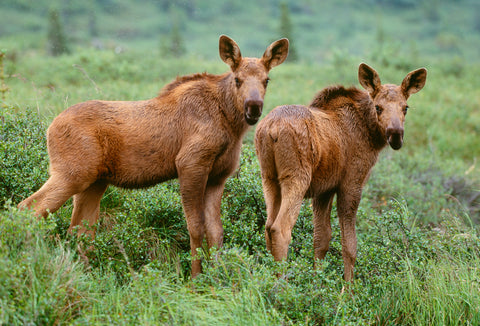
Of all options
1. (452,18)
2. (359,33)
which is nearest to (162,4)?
(359,33)

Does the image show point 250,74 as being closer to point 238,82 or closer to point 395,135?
point 238,82

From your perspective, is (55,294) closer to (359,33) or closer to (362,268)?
(362,268)

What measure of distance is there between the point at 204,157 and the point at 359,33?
131 ft

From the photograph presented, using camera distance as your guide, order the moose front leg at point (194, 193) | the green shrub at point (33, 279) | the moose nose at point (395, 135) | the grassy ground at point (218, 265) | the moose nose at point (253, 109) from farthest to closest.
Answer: the moose nose at point (395, 135) < the moose front leg at point (194, 193) < the moose nose at point (253, 109) < the grassy ground at point (218, 265) < the green shrub at point (33, 279)

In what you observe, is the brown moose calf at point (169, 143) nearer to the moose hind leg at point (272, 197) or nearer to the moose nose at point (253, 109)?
the moose nose at point (253, 109)

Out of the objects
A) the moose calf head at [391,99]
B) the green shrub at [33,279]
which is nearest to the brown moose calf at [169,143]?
the green shrub at [33,279]

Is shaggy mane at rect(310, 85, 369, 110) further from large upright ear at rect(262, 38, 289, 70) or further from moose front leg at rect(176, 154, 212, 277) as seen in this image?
moose front leg at rect(176, 154, 212, 277)

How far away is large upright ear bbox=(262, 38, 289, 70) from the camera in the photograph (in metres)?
5.99

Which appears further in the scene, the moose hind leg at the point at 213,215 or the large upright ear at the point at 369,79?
the large upright ear at the point at 369,79

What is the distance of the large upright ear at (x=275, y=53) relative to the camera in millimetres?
5992

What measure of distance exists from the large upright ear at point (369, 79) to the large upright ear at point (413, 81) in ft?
1.18

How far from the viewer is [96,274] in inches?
202

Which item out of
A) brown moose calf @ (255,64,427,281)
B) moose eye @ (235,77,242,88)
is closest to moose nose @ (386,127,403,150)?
brown moose calf @ (255,64,427,281)

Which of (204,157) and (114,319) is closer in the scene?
(114,319)
